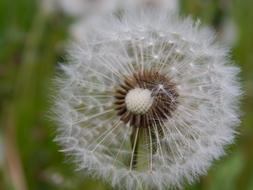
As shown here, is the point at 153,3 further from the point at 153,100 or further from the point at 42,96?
the point at 153,100

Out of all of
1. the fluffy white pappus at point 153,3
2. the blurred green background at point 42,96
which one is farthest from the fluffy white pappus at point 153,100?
the fluffy white pappus at point 153,3

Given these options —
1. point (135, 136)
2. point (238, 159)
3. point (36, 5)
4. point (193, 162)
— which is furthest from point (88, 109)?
point (36, 5)

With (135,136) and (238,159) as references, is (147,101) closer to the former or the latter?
(135,136)

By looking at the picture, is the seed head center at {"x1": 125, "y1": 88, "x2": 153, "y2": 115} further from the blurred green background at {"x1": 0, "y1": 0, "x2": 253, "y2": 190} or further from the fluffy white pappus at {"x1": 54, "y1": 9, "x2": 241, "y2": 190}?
the blurred green background at {"x1": 0, "y1": 0, "x2": 253, "y2": 190}

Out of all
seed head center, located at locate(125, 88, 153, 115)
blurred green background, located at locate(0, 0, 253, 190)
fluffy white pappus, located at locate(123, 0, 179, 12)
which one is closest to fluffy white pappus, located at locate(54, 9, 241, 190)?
seed head center, located at locate(125, 88, 153, 115)

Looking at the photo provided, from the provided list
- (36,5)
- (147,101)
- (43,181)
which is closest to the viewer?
(147,101)

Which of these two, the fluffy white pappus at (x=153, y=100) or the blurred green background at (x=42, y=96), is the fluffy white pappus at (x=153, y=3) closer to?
the blurred green background at (x=42, y=96)
